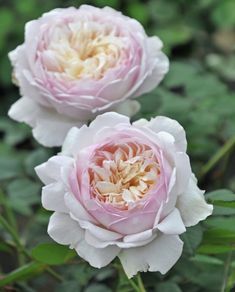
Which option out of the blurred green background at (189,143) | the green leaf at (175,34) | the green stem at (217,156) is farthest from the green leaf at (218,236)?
the green leaf at (175,34)

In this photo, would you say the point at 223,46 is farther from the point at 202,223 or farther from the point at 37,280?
the point at 202,223

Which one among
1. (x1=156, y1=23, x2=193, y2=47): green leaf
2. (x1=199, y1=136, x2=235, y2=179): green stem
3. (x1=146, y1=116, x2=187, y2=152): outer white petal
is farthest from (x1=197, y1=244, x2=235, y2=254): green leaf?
(x1=156, y1=23, x2=193, y2=47): green leaf

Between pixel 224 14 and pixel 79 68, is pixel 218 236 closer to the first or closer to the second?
pixel 79 68

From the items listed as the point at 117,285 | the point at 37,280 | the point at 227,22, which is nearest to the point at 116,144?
the point at 117,285

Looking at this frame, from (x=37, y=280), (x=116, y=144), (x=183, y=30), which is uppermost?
(x=116, y=144)

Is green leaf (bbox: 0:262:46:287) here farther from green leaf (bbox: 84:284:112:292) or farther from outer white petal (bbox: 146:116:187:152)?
outer white petal (bbox: 146:116:187:152)

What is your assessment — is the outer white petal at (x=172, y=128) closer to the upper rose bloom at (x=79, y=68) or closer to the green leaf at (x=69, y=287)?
the upper rose bloom at (x=79, y=68)
